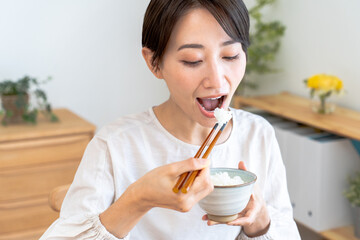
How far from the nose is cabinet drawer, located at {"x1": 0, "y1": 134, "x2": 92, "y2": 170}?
1714 millimetres

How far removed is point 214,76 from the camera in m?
1.14

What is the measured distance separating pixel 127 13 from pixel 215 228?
2.19m

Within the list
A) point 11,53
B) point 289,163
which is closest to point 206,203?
point 289,163

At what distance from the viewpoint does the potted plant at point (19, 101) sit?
280 centimetres

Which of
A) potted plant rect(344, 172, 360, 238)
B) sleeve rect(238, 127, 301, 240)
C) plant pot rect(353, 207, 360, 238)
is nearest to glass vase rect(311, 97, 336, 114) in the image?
potted plant rect(344, 172, 360, 238)

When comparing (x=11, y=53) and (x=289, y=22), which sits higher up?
(x=289, y=22)

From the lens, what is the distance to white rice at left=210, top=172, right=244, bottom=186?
1079 millimetres

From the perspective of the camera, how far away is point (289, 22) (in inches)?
127

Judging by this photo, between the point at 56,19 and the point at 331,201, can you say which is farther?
the point at 56,19

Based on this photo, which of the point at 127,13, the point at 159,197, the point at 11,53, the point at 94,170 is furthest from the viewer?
the point at 127,13

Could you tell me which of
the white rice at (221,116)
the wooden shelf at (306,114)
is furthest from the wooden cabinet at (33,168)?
the white rice at (221,116)

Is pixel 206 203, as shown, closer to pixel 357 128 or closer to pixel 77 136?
pixel 357 128

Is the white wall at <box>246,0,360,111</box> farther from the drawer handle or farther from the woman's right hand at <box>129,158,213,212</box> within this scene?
the woman's right hand at <box>129,158,213,212</box>

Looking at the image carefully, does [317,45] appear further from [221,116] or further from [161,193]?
[161,193]
